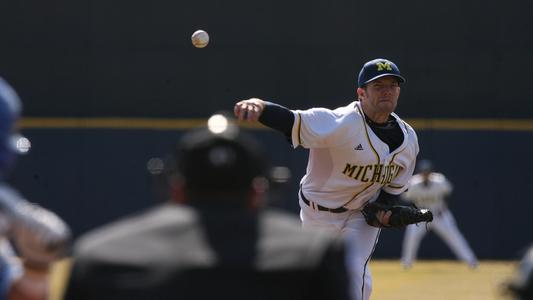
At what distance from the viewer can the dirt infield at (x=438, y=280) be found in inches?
537

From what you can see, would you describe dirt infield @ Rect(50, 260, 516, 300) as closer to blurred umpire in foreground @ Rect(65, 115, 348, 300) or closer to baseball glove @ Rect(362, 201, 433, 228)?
baseball glove @ Rect(362, 201, 433, 228)

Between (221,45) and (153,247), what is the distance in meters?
16.3

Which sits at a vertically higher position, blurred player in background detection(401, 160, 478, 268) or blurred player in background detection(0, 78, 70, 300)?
blurred player in background detection(401, 160, 478, 268)

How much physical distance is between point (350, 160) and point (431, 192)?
36.6 ft

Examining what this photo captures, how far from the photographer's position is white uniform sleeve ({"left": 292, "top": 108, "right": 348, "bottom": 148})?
6.95 m

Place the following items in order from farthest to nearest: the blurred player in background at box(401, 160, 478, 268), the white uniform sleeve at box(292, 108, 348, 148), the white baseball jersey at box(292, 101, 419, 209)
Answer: the blurred player in background at box(401, 160, 478, 268) → the white baseball jersey at box(292, 101, 419, 209) → the white uniform sleeve at box(292, 108, 348, 148)

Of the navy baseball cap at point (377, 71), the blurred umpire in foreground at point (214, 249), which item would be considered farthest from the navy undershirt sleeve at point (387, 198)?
the blurred umpire in foreground at point (214, 249)

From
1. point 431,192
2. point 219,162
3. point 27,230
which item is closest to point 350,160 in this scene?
point 27,230

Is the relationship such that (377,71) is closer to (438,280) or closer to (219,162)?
(219,162)

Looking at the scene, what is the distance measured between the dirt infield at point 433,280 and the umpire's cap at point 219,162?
9.57 metres

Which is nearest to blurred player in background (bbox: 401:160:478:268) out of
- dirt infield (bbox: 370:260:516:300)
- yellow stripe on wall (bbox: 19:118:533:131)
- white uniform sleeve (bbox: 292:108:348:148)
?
dirt infield (bbox: 370:260:516:300)

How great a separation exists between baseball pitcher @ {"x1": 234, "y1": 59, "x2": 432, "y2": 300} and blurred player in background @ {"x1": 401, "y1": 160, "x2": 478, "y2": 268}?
10.6 metres

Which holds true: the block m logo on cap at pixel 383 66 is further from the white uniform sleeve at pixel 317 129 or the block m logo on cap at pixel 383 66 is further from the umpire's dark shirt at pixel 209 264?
the umpire's dark shirt at pixel 209 264

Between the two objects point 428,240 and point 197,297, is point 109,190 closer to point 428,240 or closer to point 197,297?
point 428,240
